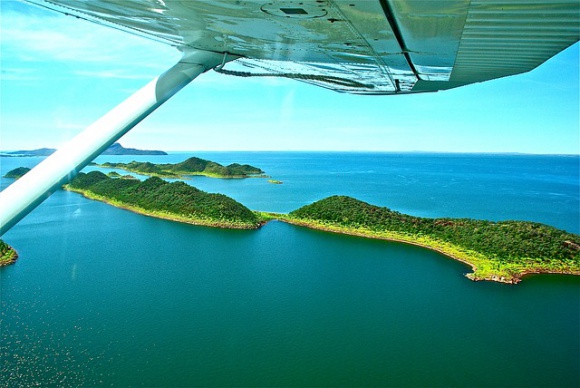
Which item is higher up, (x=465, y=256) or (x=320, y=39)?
(x=320, y=39)

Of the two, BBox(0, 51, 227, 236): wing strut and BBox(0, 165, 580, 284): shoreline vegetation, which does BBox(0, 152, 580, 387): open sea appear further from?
BBox(0, 51, 227, 236): wing strut

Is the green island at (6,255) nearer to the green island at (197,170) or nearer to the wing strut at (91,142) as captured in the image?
the wing strut at (91,142)

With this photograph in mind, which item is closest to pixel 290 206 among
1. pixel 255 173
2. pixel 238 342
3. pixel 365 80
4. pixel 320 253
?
pixel 320 253

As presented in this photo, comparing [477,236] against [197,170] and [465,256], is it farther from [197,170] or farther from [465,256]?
[197,170]

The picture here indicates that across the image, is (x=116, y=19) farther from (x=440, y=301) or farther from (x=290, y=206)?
(x=290, y=206)

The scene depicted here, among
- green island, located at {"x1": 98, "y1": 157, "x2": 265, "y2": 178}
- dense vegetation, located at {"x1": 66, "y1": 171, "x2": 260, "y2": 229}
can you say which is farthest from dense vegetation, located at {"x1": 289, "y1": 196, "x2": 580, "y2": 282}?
green island, located at {"x1": 98, "y1": 157, "x2": 265, "y2": 178}

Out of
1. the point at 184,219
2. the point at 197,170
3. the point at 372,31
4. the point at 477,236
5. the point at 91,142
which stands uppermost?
the point at 197,170

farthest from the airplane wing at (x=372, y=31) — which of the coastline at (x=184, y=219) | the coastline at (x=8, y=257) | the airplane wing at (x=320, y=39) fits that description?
the coastline at (x=184, y=219)

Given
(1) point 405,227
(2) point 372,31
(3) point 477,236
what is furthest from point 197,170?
(2) point 372,31
